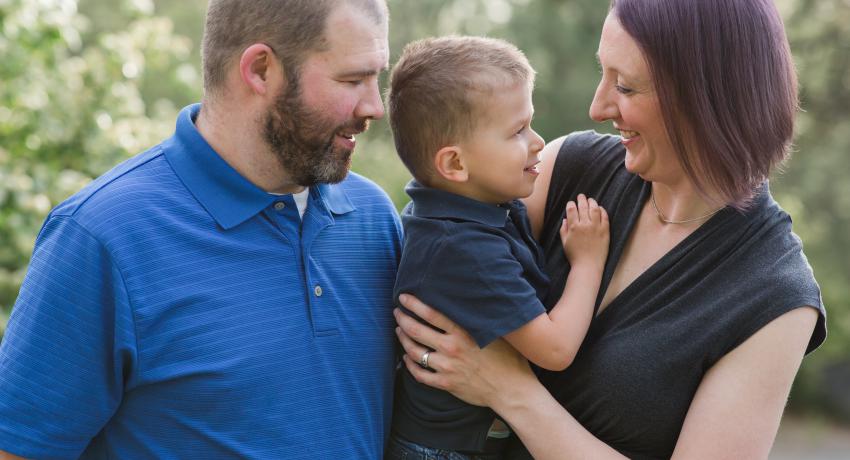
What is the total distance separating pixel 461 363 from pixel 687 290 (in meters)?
0.56

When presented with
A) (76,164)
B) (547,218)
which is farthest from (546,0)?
(547,218)

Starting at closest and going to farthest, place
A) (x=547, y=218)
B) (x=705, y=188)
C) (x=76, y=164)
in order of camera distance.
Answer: (x=705, y=188) < (x=547, y=218) < (x=76, y=164)

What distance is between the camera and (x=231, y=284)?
2.17 meters

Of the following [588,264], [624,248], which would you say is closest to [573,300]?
[588,264]

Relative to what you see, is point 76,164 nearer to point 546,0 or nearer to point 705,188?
point 705,188

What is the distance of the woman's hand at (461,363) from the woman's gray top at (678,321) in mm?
166

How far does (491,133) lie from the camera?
2.40 m

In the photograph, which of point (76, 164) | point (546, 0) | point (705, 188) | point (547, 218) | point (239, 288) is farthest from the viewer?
point (546, 0)

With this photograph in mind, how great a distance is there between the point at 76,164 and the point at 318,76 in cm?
279

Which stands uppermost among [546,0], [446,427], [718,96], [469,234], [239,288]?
[546,0]

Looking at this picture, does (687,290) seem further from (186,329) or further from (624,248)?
(186,329)

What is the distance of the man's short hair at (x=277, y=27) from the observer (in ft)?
7.38

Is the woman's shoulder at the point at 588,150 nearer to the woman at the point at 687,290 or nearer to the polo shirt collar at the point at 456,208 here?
the woman at the point at 687,290

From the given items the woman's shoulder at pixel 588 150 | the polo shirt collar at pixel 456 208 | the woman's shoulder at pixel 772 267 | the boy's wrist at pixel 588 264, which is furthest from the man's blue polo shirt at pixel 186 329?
the woman's shoulder at pixel 772 267
